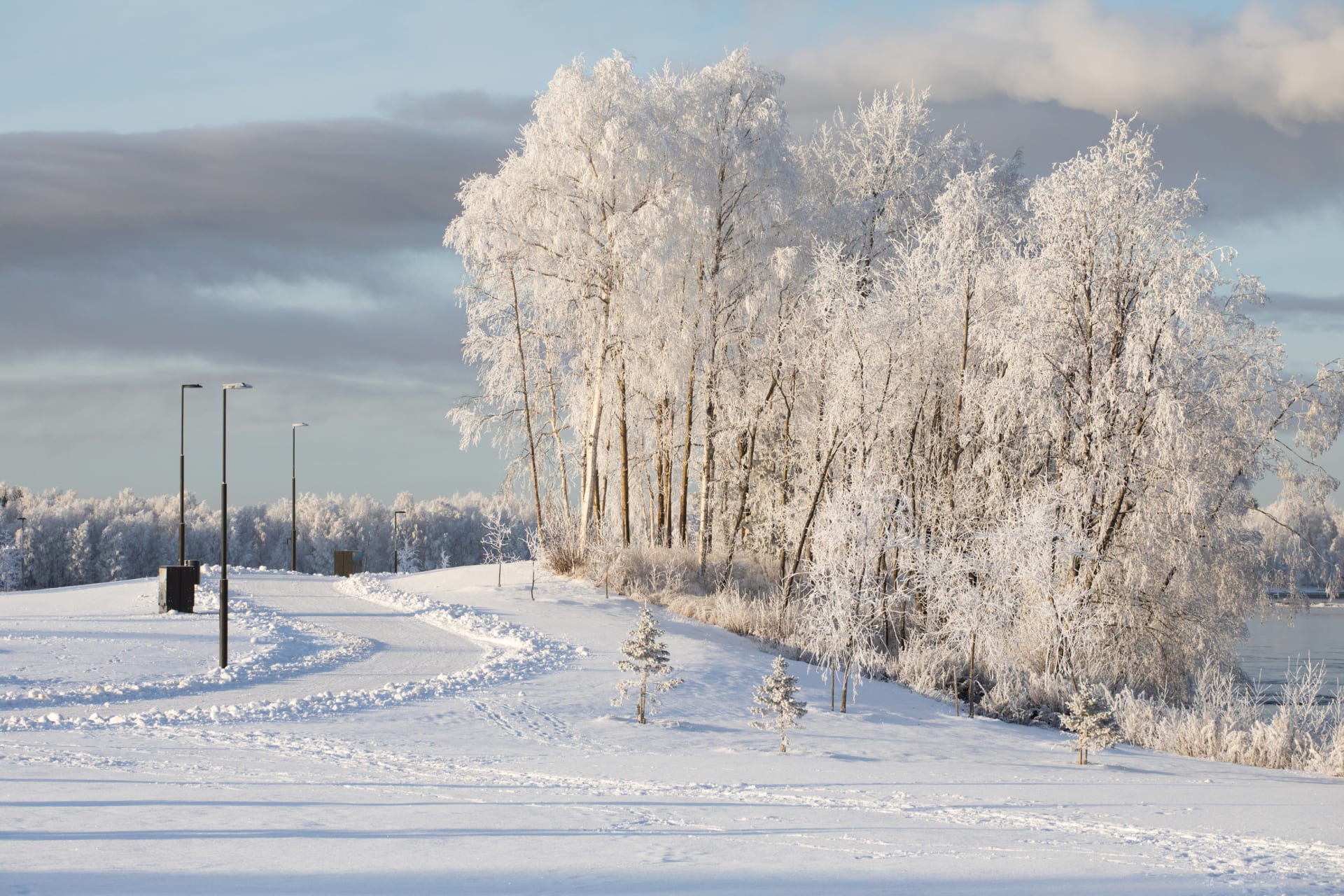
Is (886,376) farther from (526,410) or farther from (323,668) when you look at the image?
(323,668)

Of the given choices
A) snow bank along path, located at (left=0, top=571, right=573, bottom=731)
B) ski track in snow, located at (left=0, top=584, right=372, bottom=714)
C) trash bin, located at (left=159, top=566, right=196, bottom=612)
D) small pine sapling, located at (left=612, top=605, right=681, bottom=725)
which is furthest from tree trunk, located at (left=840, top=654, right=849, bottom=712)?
trash bin, located at (left=159, top=566, right=196, bottom=612)

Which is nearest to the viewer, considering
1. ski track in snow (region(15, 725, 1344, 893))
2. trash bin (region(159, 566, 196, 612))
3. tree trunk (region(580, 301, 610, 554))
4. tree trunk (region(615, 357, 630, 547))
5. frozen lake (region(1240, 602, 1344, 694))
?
ski track in snow (region(15, 725, 1344, 893))

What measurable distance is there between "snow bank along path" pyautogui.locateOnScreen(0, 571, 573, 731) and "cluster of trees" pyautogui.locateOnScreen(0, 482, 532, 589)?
42695 millimetres

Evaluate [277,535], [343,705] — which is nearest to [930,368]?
[343,705]

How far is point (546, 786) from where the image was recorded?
10719 mm

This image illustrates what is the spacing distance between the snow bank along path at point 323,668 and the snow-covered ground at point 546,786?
3.1 inches

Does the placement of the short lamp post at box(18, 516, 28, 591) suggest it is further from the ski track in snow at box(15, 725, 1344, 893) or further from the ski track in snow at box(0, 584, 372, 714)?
the ski track in snow at box(15, 725, 1344, 893)

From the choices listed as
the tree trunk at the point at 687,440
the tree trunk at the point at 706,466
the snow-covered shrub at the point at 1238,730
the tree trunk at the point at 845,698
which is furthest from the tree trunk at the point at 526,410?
the snow-covered shrub at the point at 1238,730

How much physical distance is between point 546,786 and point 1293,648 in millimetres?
36069

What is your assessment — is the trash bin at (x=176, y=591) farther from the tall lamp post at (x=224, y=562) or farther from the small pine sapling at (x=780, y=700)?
the small pine sapling at (x=780, y=700)

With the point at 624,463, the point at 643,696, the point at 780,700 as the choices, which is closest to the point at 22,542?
the point at 624,463

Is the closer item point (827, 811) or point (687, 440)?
point (827, 811)

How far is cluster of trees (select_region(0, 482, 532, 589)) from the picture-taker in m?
80.9

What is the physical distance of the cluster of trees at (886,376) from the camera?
19.7 meters
